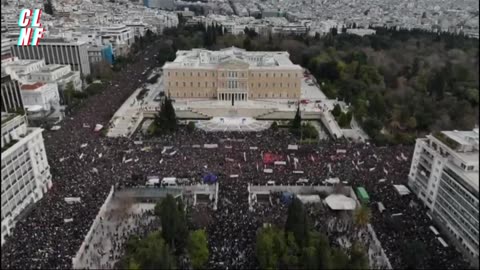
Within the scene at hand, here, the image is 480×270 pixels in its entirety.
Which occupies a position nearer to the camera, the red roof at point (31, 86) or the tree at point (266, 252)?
the tree at point (266, 252)

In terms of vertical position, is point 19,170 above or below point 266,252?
above

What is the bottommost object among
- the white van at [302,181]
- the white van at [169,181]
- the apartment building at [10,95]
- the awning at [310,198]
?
the awning at [310,198]

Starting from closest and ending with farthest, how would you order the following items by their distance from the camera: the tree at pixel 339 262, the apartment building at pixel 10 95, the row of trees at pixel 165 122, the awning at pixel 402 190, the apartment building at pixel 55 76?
1. the tree at pixel 339 262
2. the apartment building at pixel 10 95
3. the awning at pixel 402 190
4. the row of trees at pixel 165 122
5. the apartment building at pixel 55 76

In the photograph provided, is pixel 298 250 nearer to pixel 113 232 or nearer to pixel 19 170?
pixel 113 232

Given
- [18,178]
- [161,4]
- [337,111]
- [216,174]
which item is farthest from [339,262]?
[161,4]

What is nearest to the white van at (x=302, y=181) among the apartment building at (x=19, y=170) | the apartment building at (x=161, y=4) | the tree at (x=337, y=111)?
the apartment building at (x=19, y=170)

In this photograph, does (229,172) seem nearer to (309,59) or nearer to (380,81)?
(380,81)

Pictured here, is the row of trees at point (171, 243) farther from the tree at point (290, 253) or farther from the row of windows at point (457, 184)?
the row of windows at point (457, 184)

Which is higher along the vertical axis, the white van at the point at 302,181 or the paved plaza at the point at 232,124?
the white van at the point at 302,181
